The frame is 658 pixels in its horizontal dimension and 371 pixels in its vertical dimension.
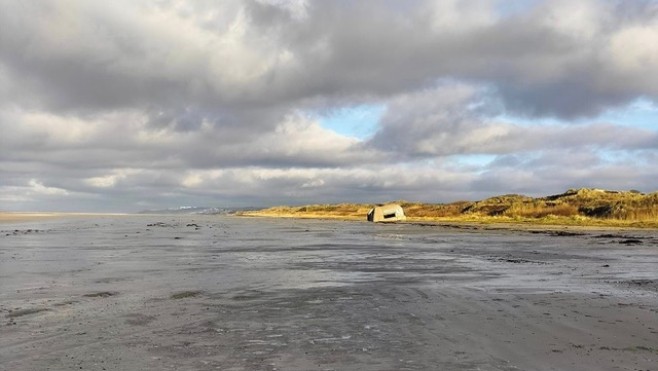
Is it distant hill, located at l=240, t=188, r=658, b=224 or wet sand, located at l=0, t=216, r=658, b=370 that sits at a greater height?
distant hill, located at l=240, t=188, r=658, b=224

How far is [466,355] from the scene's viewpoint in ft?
22.7

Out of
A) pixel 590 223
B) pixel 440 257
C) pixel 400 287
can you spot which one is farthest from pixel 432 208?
pixel 400 287

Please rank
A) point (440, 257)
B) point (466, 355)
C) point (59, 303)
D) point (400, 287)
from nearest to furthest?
point (466, 355), point (59, 303), point (400, 287), point (440, 257)

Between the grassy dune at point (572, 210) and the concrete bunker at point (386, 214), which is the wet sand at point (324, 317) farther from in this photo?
the concrete bunker at point (386, 214)

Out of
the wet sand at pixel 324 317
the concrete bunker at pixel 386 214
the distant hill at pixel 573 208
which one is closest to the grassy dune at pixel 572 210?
the distant hill at pixel 573 208

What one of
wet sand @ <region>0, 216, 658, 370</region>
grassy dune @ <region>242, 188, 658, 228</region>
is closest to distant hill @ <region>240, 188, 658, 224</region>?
grassy dune @ <region>242, 188, 658, 228</region>

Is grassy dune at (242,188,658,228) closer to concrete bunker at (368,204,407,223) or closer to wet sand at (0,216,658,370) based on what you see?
concrete bunker at (368,204,407,223)

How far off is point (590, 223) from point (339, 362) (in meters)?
56.3

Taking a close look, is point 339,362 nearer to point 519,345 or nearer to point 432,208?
point 519,345

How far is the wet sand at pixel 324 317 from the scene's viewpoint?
676 centimetres

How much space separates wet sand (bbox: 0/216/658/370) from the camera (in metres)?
6.76

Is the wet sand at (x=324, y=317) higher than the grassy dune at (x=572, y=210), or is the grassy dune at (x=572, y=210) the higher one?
the grassy dune at (x=572, y=210)

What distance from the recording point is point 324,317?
30.6ft

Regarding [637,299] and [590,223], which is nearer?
[637,299]
